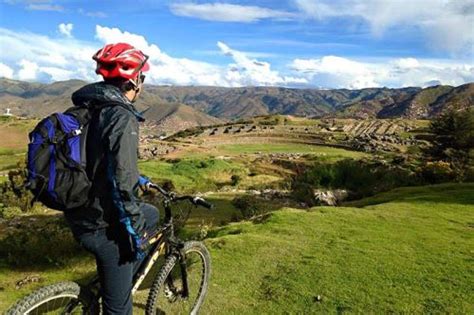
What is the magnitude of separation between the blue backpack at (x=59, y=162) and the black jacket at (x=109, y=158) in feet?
0.27

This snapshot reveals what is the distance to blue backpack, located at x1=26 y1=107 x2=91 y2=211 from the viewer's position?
380cm

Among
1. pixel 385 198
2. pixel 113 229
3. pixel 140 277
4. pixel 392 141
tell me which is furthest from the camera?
pixel 392 141

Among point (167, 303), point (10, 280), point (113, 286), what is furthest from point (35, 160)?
point (10, 280)

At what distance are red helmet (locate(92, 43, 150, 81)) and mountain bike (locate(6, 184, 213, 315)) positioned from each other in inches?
63.9

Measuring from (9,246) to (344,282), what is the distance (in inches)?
386

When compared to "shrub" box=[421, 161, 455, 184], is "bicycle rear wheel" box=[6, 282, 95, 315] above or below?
above

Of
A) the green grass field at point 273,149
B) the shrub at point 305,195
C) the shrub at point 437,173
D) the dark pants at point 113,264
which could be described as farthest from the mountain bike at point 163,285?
the green grass field at point 273,149

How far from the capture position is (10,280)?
10812mm

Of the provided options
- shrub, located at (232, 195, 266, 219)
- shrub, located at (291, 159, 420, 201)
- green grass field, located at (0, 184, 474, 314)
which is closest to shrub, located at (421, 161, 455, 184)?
shrub, located at (291, 159, 420, 201)

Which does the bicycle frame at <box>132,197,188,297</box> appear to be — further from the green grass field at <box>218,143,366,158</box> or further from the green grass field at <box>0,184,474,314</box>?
the green grass field at <box>218,143,366,158</box>

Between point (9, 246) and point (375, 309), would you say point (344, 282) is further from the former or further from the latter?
point (9, 246)

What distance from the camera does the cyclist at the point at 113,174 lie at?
3832 mm

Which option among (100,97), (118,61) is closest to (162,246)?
(100,97)

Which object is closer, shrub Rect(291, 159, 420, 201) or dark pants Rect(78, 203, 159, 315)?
dark pants Rect(78, 203, 159, 315)
